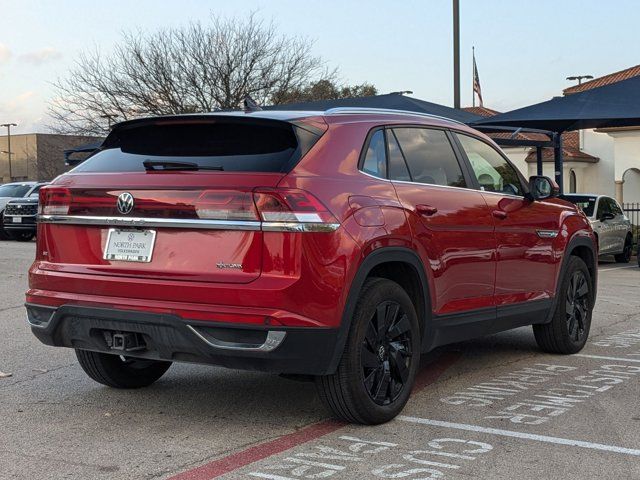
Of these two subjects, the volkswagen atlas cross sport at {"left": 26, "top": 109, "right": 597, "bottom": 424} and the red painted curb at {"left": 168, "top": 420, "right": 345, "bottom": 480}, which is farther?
the volkswagen atlas cross sport at {"left": 26, "top": 109, "right": 597, "bottom": 424}

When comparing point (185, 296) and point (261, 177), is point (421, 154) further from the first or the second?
point (185, 296)

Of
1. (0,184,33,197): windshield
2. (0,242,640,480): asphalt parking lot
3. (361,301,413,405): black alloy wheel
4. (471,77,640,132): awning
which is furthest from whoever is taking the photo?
(0,184,33,197): windshield

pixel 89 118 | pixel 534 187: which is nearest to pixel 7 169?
pixel 89 118

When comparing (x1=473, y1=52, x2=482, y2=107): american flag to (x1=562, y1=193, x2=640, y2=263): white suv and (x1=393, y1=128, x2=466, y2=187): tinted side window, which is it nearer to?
(x1=562, y1=193, x2=640, y2=263): white suv

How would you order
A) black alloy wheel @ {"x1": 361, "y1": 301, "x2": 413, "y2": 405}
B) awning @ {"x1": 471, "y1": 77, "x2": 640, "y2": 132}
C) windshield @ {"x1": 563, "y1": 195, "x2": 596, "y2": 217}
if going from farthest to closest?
awning @ {"x1": 471, "y1": 77, "x2": 640, "y2": 132}, windshield @ {"x1": 563, "y1": 195, "x2": 596, "y2": 217}, black alloy wheel @ {"x1": 361, "y1": 301, "x2": 413, "y2": 405}

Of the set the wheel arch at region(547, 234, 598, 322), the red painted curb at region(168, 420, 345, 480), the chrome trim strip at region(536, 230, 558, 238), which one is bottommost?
the red painted curb at region(168, 420, 345, 480)

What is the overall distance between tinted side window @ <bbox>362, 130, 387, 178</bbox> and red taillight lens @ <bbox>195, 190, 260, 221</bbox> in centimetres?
86

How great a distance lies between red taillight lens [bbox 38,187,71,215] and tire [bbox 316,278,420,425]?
176cm

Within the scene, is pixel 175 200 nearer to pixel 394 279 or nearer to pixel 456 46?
pixel 394 279

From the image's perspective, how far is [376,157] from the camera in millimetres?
5473

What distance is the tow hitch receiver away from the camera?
16.4ft

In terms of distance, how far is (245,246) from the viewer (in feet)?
15.4

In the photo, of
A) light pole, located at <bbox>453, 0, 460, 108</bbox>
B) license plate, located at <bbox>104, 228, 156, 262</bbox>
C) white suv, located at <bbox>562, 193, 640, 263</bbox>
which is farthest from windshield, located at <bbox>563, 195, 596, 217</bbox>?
license plate, located at <bbox>104, 228, 156, 262</bbox>

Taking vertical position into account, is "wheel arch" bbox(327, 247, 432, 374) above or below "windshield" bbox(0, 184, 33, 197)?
below
